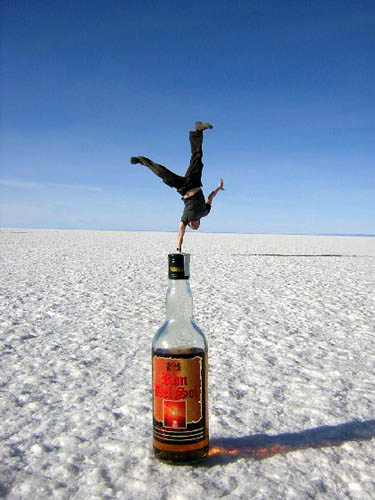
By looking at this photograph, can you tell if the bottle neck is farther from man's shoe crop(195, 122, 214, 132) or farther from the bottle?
man's shoe crop(195, 122, 214, 132)

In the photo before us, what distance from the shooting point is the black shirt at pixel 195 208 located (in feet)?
14.7

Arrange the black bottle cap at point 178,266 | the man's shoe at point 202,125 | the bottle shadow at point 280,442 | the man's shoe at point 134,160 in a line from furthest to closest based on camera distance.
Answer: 1. the man's shoe at point 134,160
2. the man's shoe at point 202,125
3. the bottle shadow at point 280,442
4. the black bottle cap at point 178,266

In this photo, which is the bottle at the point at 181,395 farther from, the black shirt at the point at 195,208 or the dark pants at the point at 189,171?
the black shirt at the point at 195,208

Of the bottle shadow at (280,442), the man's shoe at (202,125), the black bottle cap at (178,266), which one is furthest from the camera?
the man's shoe at (202,125)

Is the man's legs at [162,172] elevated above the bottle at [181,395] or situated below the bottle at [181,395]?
above

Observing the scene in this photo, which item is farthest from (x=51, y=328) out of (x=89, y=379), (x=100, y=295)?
(x=100, y=295)

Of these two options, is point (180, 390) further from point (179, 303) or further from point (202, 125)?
point (202, 125)

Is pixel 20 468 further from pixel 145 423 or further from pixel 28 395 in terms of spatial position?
pixel 28 395

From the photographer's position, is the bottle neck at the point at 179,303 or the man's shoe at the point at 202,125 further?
the man's shoe at the point at 202,125

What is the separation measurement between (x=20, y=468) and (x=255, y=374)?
103 cm

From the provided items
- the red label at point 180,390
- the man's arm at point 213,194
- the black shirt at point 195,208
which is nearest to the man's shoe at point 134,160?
the black shirt at point 195,208

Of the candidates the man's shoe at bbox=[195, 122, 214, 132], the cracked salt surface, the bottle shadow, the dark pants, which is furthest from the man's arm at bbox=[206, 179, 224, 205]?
the bottle shadow

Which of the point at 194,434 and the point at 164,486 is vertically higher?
the point at 194,434

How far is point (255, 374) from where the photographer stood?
1892 millimetres
